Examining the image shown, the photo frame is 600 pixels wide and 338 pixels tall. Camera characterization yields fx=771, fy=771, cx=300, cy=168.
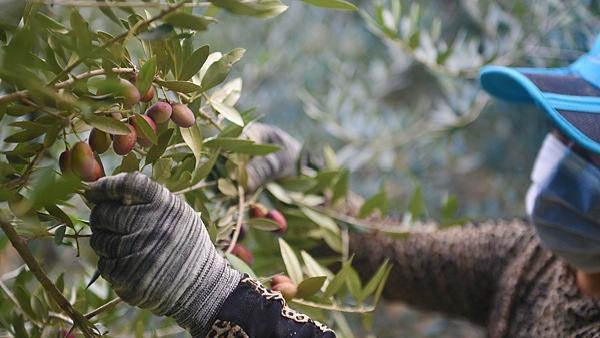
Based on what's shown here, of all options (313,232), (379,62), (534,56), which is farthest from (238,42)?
(313,232)

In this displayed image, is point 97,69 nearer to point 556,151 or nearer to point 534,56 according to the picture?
point 556,151

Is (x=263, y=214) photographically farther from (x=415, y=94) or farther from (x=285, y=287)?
(x=415, y=94)

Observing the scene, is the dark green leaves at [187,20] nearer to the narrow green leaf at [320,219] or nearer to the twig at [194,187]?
the twig at [194,187]

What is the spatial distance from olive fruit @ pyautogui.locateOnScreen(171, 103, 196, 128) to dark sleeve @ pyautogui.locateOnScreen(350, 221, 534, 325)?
0.50 m

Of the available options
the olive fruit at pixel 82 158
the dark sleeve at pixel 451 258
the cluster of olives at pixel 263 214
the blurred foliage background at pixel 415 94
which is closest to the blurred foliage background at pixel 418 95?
the blurred foliage background at pixel 415 94

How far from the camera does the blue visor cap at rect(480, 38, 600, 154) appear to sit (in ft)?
2.09

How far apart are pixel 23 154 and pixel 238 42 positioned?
1.07 metres

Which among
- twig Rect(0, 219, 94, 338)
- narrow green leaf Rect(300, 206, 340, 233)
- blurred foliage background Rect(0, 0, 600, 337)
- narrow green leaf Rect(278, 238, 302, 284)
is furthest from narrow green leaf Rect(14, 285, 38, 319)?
blurred foliage background Rect(0, 0, 600, 337)

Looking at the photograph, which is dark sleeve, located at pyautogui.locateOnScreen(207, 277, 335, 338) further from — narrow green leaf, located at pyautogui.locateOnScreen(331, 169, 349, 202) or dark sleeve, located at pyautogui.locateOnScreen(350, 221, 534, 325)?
dark sleeve, located at pyautogui.locateOnScreen(350, 221, 534, 325)

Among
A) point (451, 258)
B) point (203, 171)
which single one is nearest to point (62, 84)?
point (203, 171)

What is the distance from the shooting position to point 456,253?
921 millimetres

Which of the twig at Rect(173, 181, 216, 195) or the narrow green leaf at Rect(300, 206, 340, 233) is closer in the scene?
the twig at Rect(173, 181, 216, 195)

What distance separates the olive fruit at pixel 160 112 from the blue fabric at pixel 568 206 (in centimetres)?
43

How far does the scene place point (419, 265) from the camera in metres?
0.92
